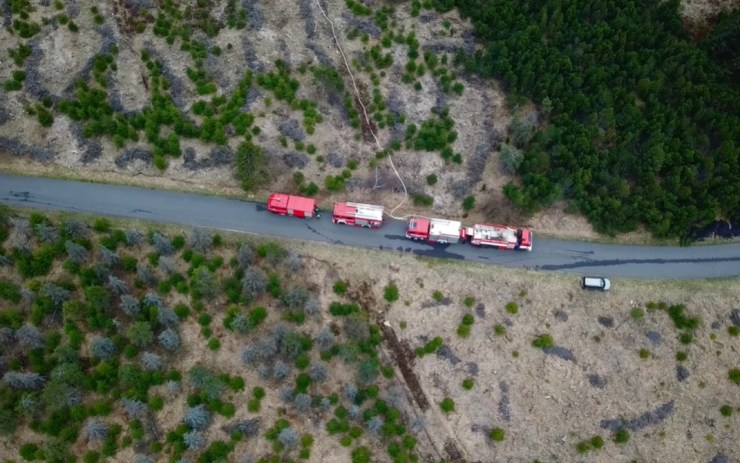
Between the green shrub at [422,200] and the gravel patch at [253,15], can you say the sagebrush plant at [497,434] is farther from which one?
the gravel patch at [253,15]

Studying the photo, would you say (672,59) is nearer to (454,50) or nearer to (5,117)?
(454,50)

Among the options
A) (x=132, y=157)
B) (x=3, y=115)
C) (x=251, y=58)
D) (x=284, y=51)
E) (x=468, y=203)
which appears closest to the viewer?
(x=132, y=157)

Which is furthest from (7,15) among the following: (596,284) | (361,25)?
(596,284)

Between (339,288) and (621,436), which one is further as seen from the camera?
(339,288)

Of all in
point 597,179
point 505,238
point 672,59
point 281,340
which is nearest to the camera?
point 281,340

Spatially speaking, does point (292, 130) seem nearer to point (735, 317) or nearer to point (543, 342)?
point (543, 342)

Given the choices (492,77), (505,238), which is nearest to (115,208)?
(505,238)

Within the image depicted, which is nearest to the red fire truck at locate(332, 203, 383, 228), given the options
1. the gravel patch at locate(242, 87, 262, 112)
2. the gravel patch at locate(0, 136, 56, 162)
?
the gravel patch at locate(242, 87, 262, 112)
